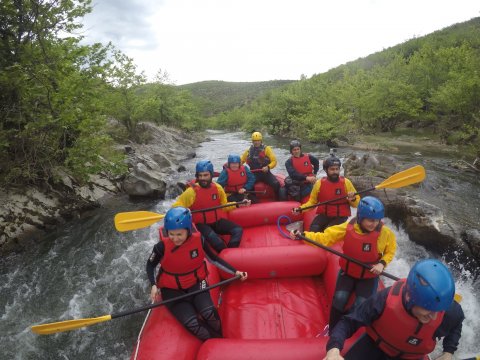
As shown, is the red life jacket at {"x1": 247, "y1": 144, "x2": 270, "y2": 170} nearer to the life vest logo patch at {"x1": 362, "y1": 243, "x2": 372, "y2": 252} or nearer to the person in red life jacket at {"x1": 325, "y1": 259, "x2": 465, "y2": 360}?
the life vest logo patch at {"x1": 362, "y1": 243, "x2": 372, "y2": 252}

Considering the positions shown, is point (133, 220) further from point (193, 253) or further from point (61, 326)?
point (61, 326)

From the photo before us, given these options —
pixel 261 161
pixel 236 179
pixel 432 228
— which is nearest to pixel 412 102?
pixel 432 228

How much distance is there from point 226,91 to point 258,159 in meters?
95.9

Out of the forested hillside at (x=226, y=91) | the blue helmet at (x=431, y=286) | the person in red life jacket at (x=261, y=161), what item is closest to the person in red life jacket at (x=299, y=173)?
the person in red life jacket at (x=261, y=161)

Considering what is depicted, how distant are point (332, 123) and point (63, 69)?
1764 cm

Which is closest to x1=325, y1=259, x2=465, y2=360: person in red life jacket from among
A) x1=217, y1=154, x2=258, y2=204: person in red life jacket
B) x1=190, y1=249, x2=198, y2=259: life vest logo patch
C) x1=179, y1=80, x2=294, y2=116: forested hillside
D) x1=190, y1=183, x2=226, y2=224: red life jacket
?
x1=190, y1=249, x2=198, y2=259: life vest logo patch

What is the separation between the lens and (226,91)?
3875 inches

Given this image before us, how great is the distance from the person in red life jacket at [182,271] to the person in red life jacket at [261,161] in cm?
369

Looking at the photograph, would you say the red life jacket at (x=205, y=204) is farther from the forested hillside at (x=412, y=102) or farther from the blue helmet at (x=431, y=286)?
the forested hillside at (x=412, y=102)

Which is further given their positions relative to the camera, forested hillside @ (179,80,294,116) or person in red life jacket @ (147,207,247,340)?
forested hillside @ (179,80,294,116)

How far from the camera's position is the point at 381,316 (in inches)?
82.0

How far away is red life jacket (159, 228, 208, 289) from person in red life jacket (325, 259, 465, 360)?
4.98 feet

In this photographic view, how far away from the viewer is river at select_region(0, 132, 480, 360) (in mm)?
3816

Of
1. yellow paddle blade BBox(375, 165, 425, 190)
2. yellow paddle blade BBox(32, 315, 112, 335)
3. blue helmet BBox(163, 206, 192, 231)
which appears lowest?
yellow paddle blade BBox(32, 315, 112, 335)
